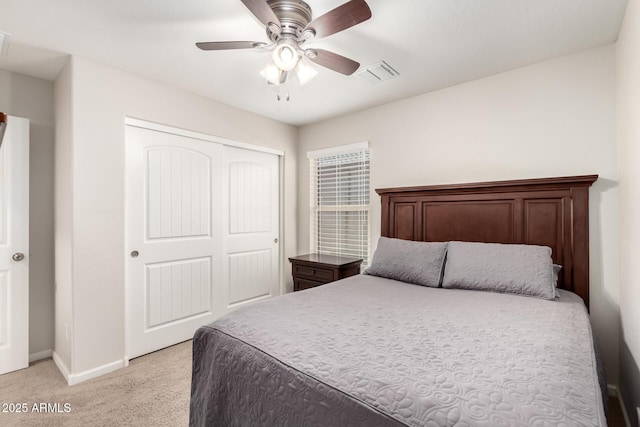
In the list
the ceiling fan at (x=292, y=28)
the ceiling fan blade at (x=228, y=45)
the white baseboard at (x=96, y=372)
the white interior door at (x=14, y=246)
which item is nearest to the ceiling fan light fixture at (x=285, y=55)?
the ceiling fan at (x=292, y=28)

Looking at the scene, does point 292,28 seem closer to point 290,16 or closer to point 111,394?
point 290,16

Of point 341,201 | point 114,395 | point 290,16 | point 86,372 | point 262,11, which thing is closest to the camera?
point 262,11

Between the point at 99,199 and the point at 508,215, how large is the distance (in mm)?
3238

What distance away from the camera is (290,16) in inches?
64.1

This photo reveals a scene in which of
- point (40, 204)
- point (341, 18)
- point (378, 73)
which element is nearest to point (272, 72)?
point (341, 18)

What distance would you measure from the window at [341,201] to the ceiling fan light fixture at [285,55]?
6.00 ft

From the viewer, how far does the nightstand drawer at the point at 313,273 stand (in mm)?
3127

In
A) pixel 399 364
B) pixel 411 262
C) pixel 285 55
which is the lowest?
pixel 399 364

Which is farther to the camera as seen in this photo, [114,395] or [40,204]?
[40,204]

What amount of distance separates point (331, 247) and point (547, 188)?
229cm

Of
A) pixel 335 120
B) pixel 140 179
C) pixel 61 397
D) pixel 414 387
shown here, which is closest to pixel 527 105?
pixel 335 120

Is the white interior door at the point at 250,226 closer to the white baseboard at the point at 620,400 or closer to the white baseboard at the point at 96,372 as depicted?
the white baseboard at the point at 96,372

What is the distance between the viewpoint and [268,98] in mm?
3076

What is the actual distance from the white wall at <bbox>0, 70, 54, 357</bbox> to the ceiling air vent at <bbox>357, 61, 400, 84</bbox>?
2.73 metres
